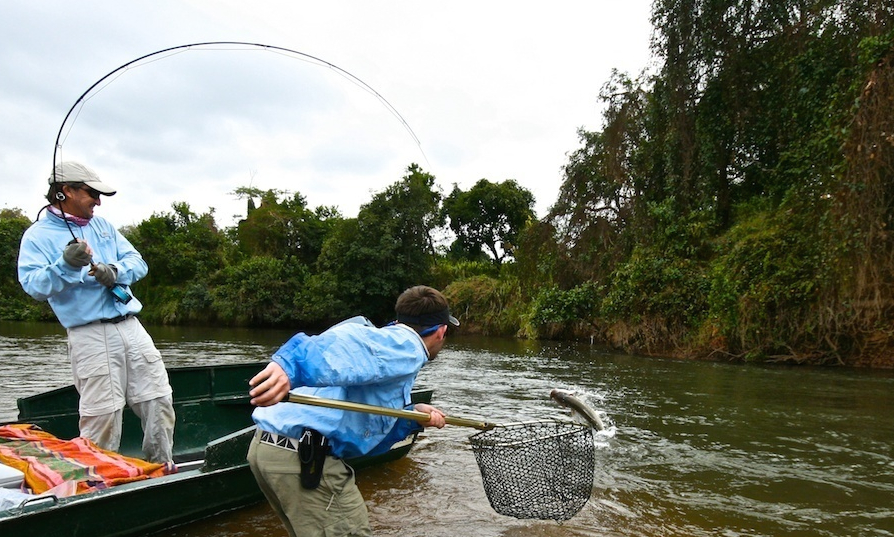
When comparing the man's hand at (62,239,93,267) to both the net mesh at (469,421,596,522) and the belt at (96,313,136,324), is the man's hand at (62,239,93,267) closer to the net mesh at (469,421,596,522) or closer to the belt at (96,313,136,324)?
the belt at (96,313,136,324)

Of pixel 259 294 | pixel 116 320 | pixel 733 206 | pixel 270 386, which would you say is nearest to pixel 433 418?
pixel 270 386

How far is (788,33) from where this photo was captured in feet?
50.9

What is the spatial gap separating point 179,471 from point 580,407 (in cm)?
257

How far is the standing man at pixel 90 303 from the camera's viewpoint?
398 cm

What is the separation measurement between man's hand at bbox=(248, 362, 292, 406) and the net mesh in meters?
1.29

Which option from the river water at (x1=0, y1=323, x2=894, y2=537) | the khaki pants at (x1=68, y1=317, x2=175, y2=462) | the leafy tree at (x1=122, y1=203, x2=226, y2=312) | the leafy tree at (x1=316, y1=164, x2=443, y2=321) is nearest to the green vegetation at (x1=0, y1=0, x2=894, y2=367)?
the river water at (x1=0, y1=323, x2=894, y2=537)

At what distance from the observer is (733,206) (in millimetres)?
18062

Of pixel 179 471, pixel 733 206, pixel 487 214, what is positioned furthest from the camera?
pixel 487 214

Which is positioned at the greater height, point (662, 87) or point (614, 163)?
point (662, 87)

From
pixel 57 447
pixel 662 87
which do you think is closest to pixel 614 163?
pixel 662 87

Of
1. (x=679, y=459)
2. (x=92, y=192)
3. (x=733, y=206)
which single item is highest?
(x=733, y=206)

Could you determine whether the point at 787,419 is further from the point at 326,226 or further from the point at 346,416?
the point at 326,226

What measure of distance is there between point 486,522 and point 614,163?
17596 mm

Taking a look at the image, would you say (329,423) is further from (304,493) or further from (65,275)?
(65,275)
